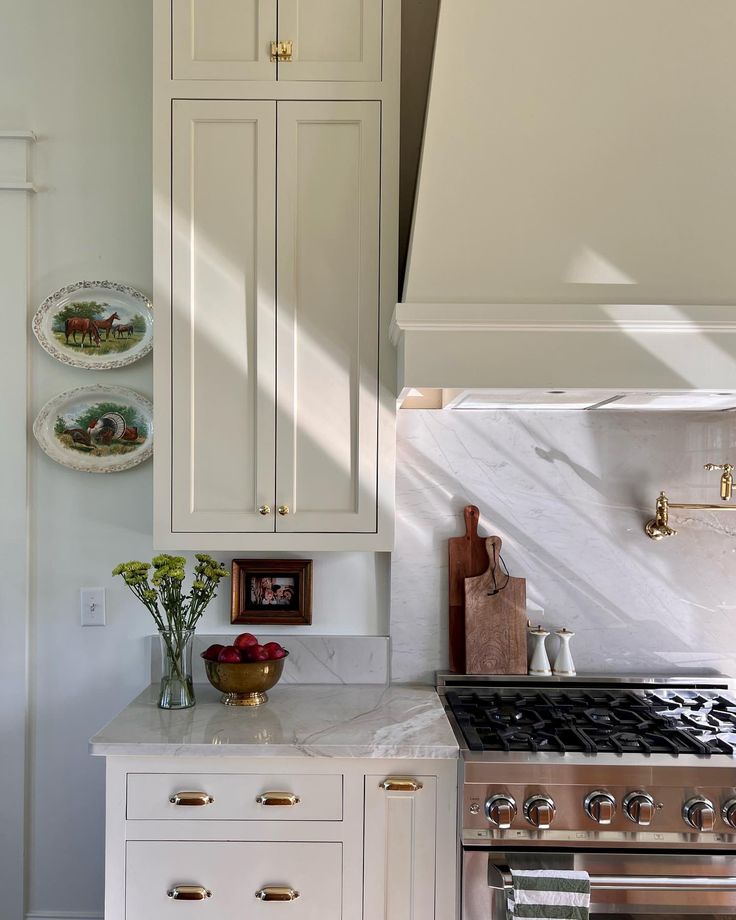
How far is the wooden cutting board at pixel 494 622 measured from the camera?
2264 mm

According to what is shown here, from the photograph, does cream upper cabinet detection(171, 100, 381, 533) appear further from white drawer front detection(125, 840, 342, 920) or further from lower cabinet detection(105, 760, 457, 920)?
white drawer front detection(125, 840, 342, 920)

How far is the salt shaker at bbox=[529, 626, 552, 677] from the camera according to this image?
7.41 ft

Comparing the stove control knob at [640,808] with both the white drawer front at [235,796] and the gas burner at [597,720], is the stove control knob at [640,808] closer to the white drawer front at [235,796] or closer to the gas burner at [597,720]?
the gas burner at [597,720]

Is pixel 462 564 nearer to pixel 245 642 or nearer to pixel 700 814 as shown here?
pixel 245 642

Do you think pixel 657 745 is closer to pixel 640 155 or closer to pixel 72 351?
Result: pixel 640 155

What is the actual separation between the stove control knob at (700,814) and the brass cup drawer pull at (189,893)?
1.07 meters

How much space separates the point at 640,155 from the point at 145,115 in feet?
4.69

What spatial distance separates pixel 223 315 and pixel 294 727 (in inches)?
41.0

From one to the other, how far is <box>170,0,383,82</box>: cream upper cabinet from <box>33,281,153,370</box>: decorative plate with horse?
644 millimetres

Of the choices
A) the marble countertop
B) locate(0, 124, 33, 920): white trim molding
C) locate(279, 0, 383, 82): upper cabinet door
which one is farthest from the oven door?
locate(279, 0, 383, 82): upper cabinet door

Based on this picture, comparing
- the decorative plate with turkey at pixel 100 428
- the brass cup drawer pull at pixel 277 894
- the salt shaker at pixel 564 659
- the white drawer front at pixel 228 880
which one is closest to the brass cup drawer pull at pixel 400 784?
the white drawer front at pixel 228 880

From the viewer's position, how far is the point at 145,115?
7.72 feet

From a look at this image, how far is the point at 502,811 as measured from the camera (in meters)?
1.71

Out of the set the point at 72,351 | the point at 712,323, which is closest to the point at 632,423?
the point at 712,323
